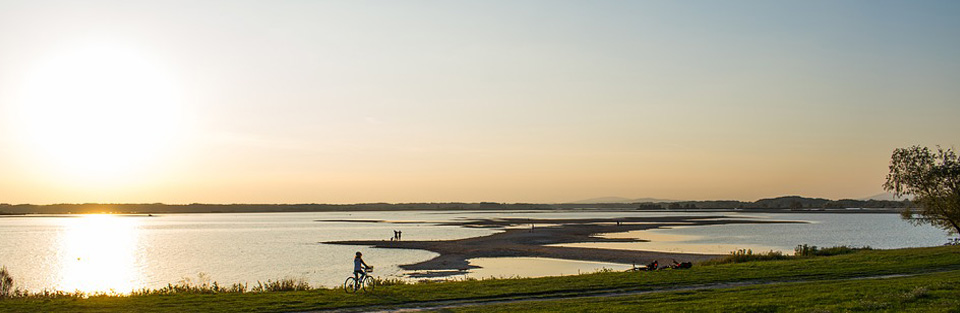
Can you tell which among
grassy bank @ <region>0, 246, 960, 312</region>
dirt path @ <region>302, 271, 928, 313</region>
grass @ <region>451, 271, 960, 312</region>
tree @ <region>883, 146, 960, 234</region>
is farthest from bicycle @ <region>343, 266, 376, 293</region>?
tree @ <region>883, 146, 960, 234</region>

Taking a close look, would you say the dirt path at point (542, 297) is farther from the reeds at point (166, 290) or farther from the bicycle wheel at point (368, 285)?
the reeds at point (166, 290)

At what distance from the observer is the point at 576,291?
1102 inches

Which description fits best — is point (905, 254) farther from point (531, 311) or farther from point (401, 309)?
point (401, 309)

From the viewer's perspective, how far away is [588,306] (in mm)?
23156

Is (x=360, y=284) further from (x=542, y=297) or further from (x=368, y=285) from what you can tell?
(x=542, y=297)

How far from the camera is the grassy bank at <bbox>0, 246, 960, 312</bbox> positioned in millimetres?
24188

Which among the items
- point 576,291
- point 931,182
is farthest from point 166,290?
point 931,182

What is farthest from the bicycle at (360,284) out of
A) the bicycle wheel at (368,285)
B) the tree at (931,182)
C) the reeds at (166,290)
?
the tree at (931,182)

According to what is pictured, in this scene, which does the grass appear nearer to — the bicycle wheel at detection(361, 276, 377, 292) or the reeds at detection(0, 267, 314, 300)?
the bicycle wheel at detection(361, 276, 377, 292)

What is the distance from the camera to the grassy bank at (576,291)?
24.2 m

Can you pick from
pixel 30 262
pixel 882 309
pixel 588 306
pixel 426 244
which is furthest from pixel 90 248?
pixel 882 309

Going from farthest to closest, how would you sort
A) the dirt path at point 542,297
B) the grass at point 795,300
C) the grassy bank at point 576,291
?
the dirt path at point 542,297
the grassy bank at point 576,291
the grass at point 795,300

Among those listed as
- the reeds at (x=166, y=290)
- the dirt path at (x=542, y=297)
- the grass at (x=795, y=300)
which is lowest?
the reeds at (x=166, y=290)

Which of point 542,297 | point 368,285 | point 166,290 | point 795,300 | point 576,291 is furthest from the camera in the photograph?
point 368,285
